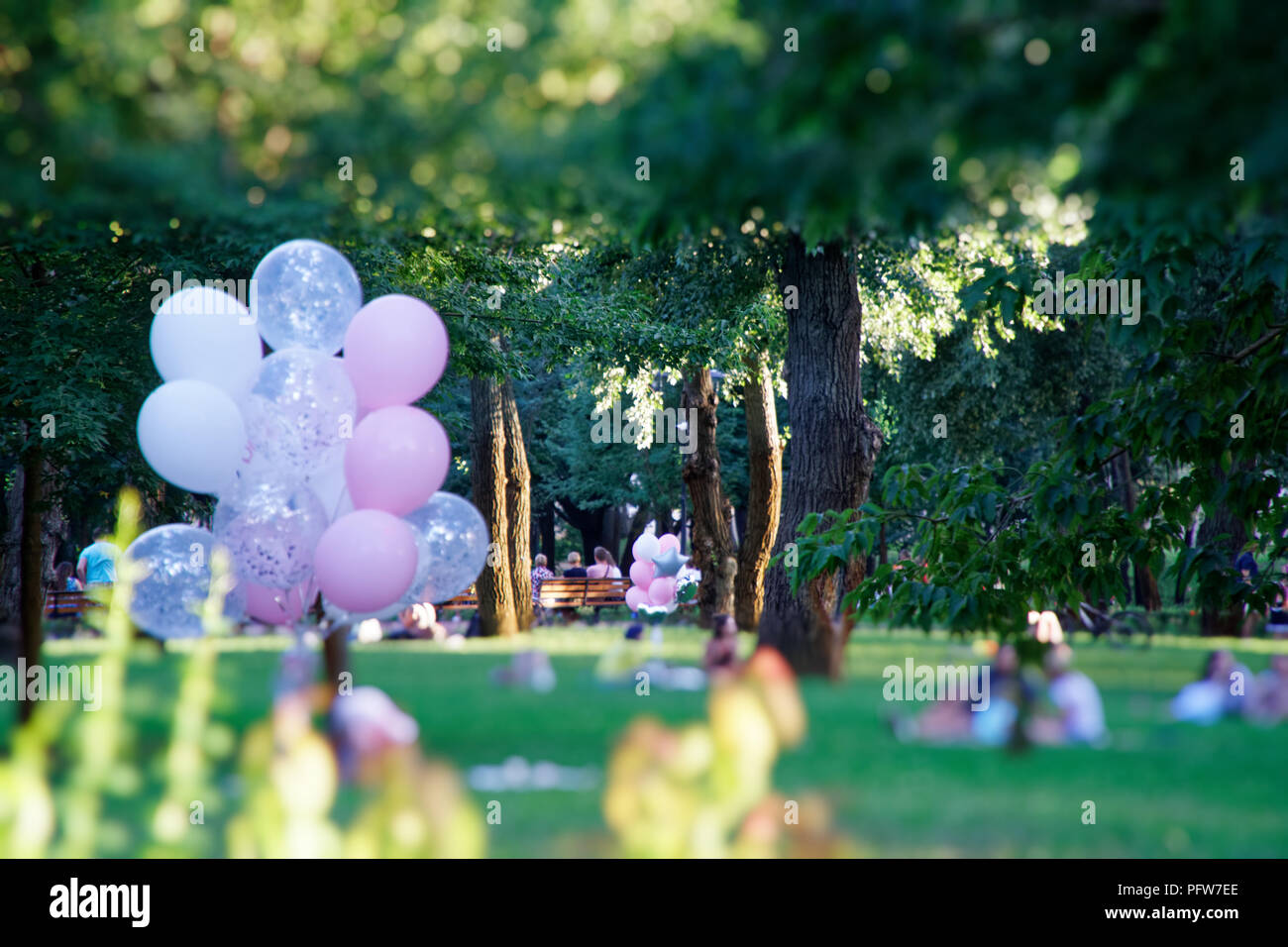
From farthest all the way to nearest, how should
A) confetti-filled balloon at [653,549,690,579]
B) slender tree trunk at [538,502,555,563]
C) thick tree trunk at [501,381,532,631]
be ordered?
slender tree trunk at [538,502,555,563] < confetti-filled balloon at [653,549,690,579] < thick tree trunk at [501,381,532,631]

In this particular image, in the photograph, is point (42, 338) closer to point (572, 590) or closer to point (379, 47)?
point (379, 47)

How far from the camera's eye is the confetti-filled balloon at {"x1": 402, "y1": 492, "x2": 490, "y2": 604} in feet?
28.3

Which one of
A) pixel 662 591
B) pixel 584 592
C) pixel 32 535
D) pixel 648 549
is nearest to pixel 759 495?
pixel 662 591

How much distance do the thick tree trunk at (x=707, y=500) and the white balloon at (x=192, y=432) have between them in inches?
400

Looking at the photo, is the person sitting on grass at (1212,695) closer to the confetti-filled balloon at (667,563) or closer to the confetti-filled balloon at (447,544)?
the confetti-filled balloon at (447,544)

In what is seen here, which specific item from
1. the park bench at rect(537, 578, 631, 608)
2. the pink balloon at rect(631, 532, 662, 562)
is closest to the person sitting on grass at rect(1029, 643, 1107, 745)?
the park bench at rect(537, 578, 631, 608)

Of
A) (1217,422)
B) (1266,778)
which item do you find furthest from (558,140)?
(1217,422)

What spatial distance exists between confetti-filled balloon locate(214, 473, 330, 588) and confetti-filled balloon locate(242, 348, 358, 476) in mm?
174

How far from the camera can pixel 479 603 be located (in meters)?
16.2

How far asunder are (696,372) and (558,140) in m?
14.2

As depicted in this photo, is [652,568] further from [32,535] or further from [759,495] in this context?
[32,535]

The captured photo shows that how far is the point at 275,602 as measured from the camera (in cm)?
799

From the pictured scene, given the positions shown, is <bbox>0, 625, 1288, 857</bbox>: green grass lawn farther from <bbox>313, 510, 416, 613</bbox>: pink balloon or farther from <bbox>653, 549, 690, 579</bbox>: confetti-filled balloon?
<bbox>653, 549, 690, 579</bbox>: confetti-filled balloon
